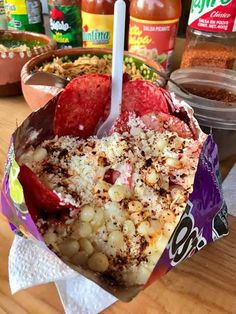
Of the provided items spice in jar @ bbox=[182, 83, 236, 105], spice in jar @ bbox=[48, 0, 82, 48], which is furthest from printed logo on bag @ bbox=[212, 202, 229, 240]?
spice in jar @ bbox=[48, 0, 82, 48]

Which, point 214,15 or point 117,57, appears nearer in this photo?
point 117,57

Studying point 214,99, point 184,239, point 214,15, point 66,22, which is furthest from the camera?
point 66,22

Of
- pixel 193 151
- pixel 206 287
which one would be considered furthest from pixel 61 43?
pixel 206 287

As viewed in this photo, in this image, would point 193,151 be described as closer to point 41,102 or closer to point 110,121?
point 110,121

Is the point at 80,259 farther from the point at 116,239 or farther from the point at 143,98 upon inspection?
the point at 143,98

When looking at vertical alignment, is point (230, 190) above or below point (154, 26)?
below

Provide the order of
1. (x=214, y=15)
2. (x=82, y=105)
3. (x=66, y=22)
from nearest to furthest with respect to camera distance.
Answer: (x=82, y=105) < (x=214, y=15) < (x=66, y=22)

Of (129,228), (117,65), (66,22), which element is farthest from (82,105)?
(66,22)

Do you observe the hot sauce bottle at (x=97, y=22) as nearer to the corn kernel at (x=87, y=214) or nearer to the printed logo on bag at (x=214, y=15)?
the printed logo on bag at (x=214, y=15)
